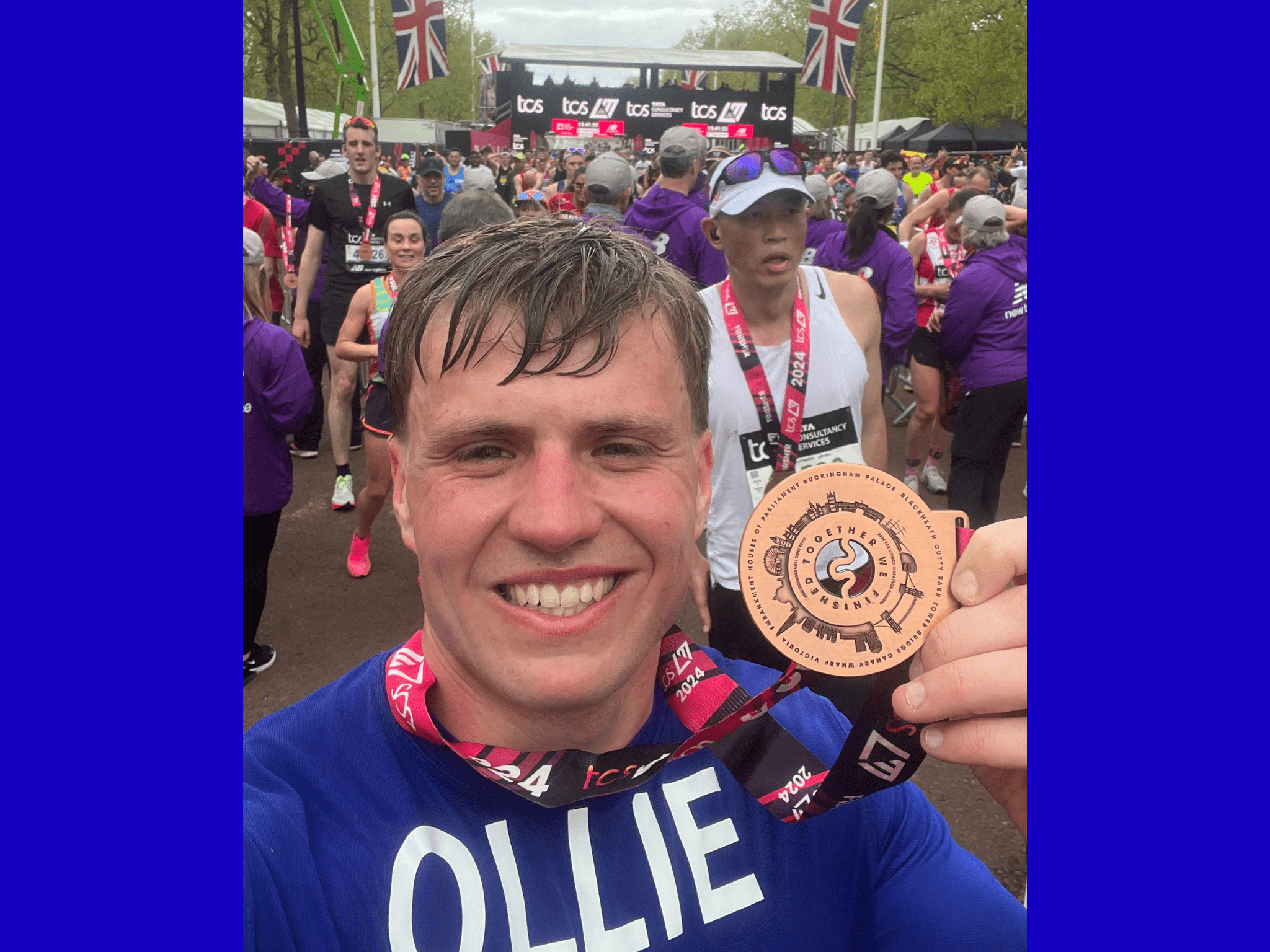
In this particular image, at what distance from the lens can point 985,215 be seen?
16.2 ft

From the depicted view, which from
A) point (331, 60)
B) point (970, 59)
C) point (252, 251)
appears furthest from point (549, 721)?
point (331, 60)

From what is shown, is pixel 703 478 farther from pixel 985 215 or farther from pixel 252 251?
pixel 985 215

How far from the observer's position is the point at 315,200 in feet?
21.1

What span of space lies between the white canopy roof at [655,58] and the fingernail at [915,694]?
4337 centimetres

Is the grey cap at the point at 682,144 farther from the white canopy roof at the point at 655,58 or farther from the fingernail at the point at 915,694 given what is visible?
the white canopy roof at the point at 655,58

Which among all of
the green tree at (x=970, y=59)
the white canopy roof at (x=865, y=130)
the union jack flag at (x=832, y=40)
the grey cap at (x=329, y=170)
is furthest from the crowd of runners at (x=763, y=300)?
the white canopy roof at (x=865, y=130)

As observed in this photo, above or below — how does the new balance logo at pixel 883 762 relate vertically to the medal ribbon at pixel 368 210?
below

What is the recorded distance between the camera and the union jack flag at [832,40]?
18.1m

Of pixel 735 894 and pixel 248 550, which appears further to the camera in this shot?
pixel 248 550

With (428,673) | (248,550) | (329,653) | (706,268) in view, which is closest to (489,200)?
(706,268)

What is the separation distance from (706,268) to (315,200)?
2.94m

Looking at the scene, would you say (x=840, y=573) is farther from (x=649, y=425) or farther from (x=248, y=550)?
(x=248, y=550)

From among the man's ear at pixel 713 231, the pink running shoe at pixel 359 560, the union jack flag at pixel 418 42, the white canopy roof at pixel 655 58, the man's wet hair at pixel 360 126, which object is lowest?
the pink running shoe at pixel 359 560

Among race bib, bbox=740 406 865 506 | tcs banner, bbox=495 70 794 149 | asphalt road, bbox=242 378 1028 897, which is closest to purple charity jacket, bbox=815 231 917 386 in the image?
asphalt road, bbox=242 378 1028 897
